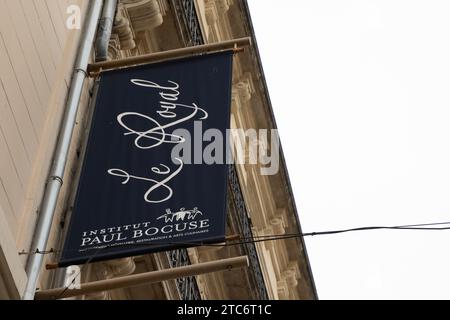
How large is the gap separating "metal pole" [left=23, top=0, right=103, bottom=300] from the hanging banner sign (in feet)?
1.06

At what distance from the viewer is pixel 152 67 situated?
11.8 meters

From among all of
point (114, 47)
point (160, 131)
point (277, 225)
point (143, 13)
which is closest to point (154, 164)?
point (160, 131)

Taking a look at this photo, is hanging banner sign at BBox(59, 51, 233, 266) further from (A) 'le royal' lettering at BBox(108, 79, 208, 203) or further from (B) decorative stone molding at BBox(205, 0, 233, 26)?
(B) decorative stone molding at BBox(205, 0, 233, 26)

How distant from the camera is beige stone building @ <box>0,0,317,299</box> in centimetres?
1047

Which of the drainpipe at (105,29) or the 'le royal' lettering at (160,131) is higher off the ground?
the drainpipe at (105,29)

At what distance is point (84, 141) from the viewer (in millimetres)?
11336

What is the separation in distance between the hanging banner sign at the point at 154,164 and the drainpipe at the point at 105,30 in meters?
1.14

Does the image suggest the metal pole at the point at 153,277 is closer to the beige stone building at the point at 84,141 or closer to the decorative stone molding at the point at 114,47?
the beige stone building at the point at 84,141

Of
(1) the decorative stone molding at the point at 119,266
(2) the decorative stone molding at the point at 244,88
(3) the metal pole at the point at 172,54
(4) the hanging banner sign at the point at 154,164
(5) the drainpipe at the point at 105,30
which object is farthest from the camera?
(2) the decorative stone molding at the point at 244,88

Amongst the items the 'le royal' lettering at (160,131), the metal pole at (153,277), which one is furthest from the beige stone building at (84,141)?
the 'le royal' lettering at (160,131)

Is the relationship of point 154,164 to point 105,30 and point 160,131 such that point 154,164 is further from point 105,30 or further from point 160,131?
point 105,30

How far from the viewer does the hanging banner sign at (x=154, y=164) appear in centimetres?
941

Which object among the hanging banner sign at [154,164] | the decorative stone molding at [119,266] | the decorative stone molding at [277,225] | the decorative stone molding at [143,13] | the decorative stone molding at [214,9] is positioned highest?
the decorative stone molding at [143,13]
